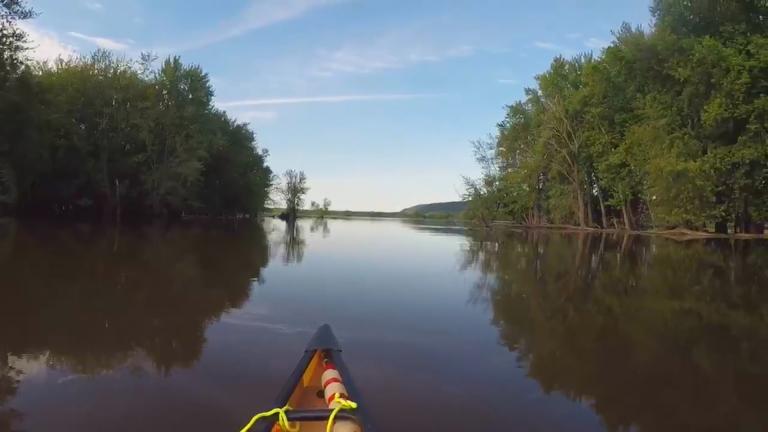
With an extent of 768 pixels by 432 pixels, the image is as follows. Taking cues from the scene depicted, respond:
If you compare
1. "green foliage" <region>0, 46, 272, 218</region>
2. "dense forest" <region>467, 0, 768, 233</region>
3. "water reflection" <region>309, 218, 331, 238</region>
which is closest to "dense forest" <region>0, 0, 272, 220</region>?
"green foliage" <region>0, 46, 272, 218</region>

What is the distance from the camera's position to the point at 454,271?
14.8 m

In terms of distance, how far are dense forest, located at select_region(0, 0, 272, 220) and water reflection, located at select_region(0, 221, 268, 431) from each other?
23824mm

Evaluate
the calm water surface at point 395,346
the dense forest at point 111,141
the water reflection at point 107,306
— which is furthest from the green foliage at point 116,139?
the calm water surface at point 395,346

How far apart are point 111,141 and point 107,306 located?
3804 centimetres

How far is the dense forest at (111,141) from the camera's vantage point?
119 ft

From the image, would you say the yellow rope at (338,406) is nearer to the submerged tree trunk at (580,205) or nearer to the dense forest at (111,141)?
the dense forest at (111,141)

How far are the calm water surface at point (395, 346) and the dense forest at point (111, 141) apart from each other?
2796 cm

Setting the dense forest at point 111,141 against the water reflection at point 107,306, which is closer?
the water reflection at point 107,306

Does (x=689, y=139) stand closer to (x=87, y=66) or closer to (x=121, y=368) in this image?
(x=121, y=368)

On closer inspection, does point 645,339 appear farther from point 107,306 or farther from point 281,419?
point 107,306

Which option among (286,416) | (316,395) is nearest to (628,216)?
(316,395)

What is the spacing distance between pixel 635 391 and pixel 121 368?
16.6 ft

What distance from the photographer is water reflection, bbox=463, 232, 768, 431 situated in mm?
4863

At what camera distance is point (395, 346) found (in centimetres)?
679
